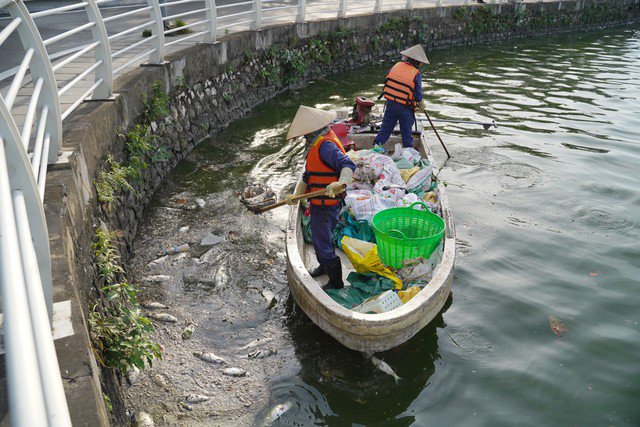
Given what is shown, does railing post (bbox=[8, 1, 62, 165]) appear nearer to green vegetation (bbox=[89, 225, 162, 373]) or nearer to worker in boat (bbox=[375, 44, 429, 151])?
green vegetation (bbox=[89, 225, 162, 373])

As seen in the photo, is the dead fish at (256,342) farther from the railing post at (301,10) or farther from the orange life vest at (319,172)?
the railing post at (301,10)

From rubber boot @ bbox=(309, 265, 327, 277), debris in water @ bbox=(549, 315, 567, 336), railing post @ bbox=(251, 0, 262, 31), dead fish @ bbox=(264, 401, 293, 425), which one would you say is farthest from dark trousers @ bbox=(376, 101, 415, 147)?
dead fish @ bbox=(264, 401, 293, 425)

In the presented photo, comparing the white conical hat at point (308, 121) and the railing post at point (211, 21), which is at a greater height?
the railing post at point (211, 21)

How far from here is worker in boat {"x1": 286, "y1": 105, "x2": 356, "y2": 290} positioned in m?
4.95

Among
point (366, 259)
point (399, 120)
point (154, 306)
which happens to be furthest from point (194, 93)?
point (366, 259)

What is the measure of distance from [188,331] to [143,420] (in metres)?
1.13

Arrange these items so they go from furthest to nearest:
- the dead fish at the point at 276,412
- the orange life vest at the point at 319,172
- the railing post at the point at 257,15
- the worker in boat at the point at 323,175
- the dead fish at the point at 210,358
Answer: the railing post at the point at 257,15 < the orange life vest at the point at 319,172 < the worker in boat at the point at 323,175 < the dead fish at the point at 210,358 < the dead fish at the point at 276,412

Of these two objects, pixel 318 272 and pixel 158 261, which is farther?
pixel 158 261

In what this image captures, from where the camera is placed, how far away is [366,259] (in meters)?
5.32

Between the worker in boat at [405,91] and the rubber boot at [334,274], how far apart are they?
3.71 m

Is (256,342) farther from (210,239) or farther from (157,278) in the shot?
(210,239)

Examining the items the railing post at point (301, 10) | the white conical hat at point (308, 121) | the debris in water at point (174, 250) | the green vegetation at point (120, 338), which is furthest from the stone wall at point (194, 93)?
the white conical hat at point (308, 121)

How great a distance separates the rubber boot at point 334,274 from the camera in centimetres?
531

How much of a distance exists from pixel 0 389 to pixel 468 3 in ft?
68.4
